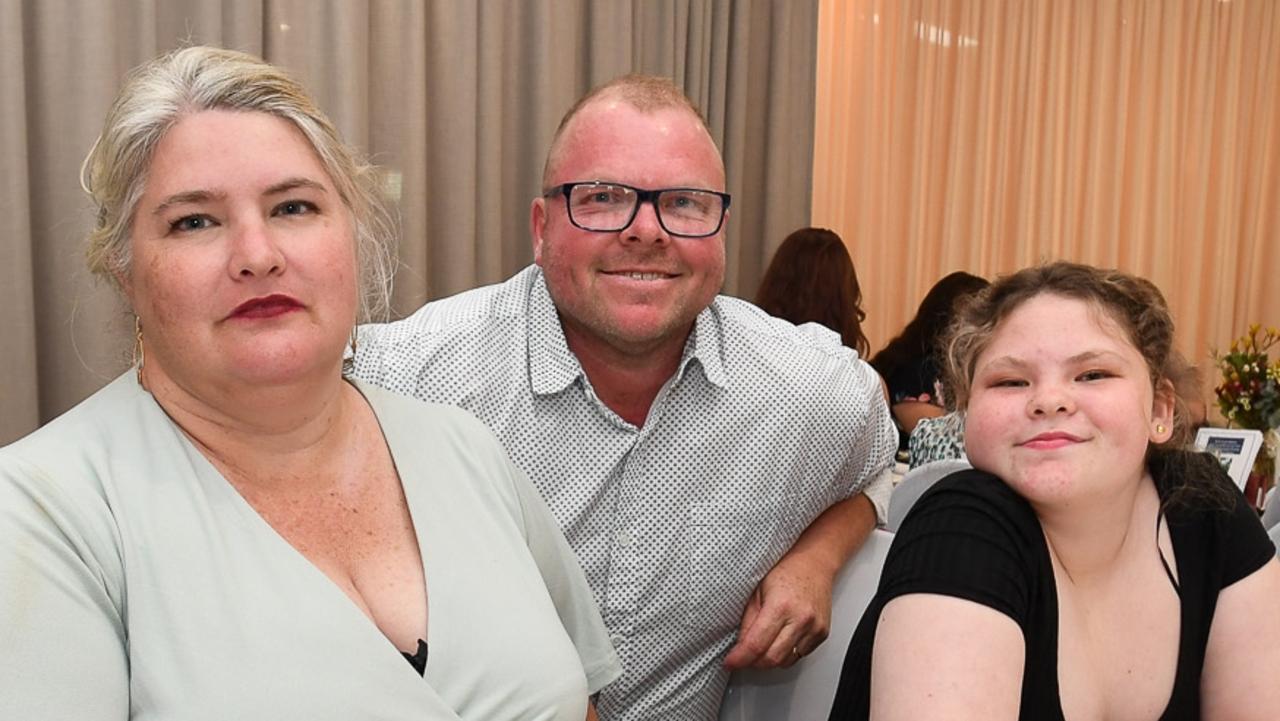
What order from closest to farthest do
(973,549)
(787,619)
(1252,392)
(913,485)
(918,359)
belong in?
(973,549) < (787,619) < (913,485) < (1252,392) < (918,359)

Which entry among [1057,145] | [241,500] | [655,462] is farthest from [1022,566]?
[1057,145]

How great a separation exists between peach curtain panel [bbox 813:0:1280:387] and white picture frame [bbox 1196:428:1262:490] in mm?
2775

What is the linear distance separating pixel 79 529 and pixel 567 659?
1.85ft

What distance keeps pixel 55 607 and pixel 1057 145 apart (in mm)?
6294

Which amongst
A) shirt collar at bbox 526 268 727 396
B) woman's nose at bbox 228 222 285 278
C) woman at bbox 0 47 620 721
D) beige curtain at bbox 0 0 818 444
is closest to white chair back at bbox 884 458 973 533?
shirt collar at bbox 526 268 727 396

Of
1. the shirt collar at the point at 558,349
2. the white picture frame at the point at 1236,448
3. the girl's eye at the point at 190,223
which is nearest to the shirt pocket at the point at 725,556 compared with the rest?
the shirt collar at the point at 558,349

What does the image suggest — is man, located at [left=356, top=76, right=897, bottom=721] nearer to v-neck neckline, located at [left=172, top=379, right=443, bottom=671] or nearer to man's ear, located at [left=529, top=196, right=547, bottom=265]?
man's ear, located at [left=529, top=196, right=547, bottom=265]

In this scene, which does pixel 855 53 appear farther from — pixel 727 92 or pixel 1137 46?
pixel 1137 46

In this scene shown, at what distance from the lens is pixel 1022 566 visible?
4.78 feet

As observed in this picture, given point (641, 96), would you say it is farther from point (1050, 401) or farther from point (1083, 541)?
point (1083, 541)

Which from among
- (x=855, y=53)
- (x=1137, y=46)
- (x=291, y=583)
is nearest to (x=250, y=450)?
(x=291, y=583)

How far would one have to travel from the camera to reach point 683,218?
76.2 inches

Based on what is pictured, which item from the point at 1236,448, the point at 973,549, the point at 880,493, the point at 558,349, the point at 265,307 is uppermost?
the point at 265,307

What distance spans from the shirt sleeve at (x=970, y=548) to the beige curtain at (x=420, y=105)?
96 centimetres
